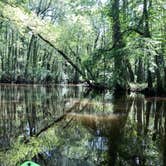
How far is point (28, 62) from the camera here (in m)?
48.9

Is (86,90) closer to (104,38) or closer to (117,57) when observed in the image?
(117,57)

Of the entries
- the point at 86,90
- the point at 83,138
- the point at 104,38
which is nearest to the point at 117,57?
the point at 86,90

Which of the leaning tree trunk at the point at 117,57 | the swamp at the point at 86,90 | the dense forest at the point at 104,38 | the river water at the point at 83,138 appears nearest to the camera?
the river water at the point at 83,138

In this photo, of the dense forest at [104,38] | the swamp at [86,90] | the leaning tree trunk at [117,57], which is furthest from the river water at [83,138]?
the leaning tree trunk at [117,57]

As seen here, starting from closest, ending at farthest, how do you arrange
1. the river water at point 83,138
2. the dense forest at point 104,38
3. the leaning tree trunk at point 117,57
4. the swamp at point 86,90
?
the river water at point 83,138
the swamp at point 86,90
the dense forest at point 104,38
the leaning tree trunk at point 117,57

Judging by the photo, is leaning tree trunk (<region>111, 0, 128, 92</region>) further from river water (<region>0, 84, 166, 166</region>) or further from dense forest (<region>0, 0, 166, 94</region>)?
river water (<region>0, 84, 166, 166</region>)

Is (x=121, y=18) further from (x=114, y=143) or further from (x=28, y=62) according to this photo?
(x=28, y=62)

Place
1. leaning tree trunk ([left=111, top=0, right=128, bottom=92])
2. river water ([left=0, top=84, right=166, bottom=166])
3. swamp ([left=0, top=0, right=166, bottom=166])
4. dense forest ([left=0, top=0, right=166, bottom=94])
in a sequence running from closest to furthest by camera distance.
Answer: river water ([left=0, top=84, right=166, bottom=166]) < swamp ([left=0, top=0, right=166, bottom=166]) < dense forest ([left=0, top=0, right=166, bottom=94]) < leaning tree trunk ([left=111, top=0, right=128, bottom=92])

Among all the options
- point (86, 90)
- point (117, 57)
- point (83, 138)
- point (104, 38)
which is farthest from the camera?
point (104, 38)

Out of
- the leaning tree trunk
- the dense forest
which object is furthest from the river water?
the leaning tree trunk

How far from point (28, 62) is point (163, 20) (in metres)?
26.4

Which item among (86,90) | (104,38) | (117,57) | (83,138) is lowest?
(83,138)

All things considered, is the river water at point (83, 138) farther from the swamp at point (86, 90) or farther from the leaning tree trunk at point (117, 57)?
the leaning tree trunk at point (117, 57)

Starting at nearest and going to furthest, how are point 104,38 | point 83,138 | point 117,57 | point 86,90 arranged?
point 83,138
point 117,57
point 86,90
point 104,38
